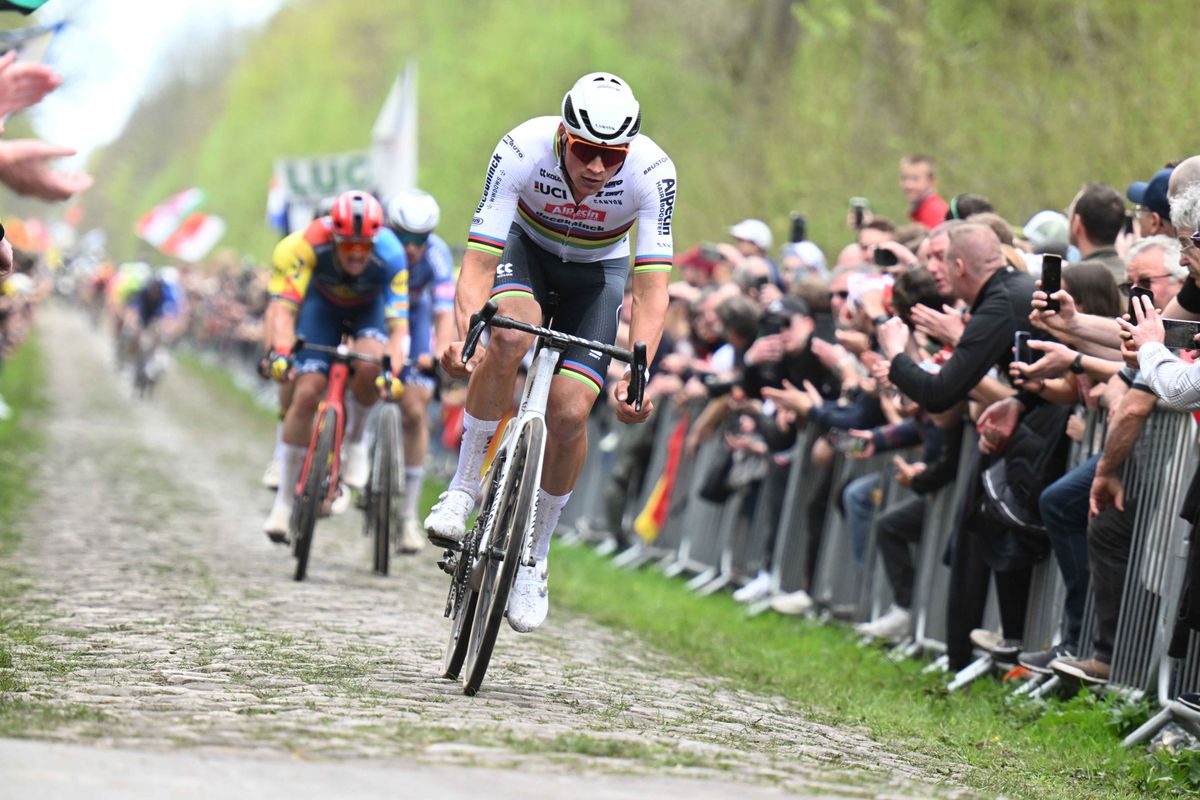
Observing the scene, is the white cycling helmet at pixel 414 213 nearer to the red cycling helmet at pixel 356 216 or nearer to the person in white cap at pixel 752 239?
the red cycling helmet at pixel 356 216

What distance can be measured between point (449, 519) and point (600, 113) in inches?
70.9

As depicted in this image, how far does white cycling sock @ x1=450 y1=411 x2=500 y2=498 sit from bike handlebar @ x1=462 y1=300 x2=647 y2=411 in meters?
0.66

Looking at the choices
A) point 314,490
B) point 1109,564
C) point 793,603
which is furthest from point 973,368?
point 314,490

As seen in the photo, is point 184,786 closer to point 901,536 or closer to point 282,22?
point 901,536

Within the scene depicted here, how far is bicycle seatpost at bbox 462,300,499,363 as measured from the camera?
7664 millimetres

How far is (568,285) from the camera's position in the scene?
860 centimetres

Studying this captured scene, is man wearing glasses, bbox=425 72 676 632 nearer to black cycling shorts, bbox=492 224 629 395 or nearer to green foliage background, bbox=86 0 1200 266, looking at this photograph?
black cycling shorts, bbox=492 224 629 395

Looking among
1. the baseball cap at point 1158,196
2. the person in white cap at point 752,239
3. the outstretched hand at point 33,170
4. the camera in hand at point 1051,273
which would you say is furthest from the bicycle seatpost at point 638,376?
the person in white cap at point 752,239

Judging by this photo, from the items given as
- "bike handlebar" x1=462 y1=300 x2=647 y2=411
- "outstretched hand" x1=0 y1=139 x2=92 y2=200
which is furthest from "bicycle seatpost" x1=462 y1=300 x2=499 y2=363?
"outstretched hand" x1=0 y1=139 x2=92 y2=200

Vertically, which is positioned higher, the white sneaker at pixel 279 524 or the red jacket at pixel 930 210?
the red jacket at pixel 930 210

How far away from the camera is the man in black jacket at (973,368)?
9945 mm

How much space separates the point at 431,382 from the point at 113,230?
551 ft

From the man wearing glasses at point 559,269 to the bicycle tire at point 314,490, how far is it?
3.54 meters

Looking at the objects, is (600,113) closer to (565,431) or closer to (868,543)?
(565,431)
